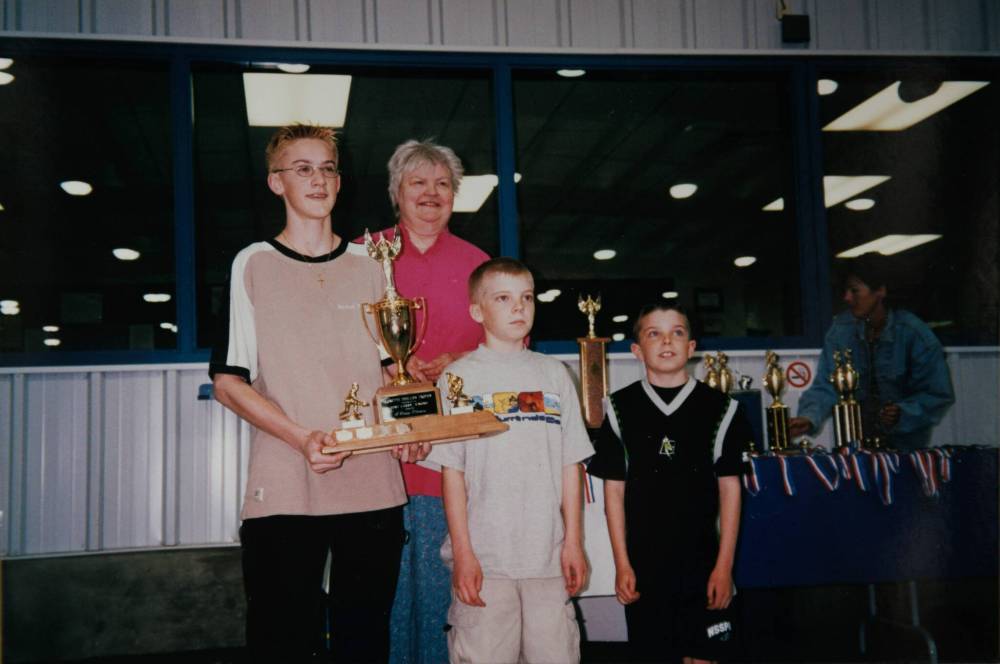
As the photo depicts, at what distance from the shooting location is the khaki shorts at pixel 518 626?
212 centimetres

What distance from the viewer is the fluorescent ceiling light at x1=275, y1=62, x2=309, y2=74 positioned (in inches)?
152

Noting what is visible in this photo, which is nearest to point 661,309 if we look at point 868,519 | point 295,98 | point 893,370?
point 868,519

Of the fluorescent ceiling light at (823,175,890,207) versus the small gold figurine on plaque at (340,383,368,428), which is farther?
the fluorescent ceiling light at (823,175,890,207)

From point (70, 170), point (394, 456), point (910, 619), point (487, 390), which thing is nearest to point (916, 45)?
point (910, 619)

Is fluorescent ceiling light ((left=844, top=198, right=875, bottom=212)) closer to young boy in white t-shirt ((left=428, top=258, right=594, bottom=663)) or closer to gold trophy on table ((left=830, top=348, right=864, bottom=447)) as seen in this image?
gold trophy on table ((left=830, top=348, right=864, bottom=447))

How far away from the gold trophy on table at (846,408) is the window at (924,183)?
85cm

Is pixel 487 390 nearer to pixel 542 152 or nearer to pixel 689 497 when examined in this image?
pixel 689 497

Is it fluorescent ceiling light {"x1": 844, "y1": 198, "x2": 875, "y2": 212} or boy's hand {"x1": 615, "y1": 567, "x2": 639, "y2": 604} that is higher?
fluorescent ceiling light {"x1": 844, "y1": 198, "x2": 875, "y2": 212}

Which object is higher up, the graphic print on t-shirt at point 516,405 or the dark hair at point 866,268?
the dark hair at point 866,268

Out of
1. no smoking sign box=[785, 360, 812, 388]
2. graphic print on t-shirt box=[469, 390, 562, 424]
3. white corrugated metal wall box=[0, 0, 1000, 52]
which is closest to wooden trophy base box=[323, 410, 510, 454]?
graphic print on t-shirt box=[469, 390, 562, 424]

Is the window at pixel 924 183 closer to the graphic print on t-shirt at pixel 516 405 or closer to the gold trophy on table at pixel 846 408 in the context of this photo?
the gold trophy on table at pixel 846 408

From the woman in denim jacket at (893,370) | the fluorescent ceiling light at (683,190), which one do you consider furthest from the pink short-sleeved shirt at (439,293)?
the fluorescent ceiling light at (683,190)

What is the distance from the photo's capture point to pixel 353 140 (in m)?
5.13

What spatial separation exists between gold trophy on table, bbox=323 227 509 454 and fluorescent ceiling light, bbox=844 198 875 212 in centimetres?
313
